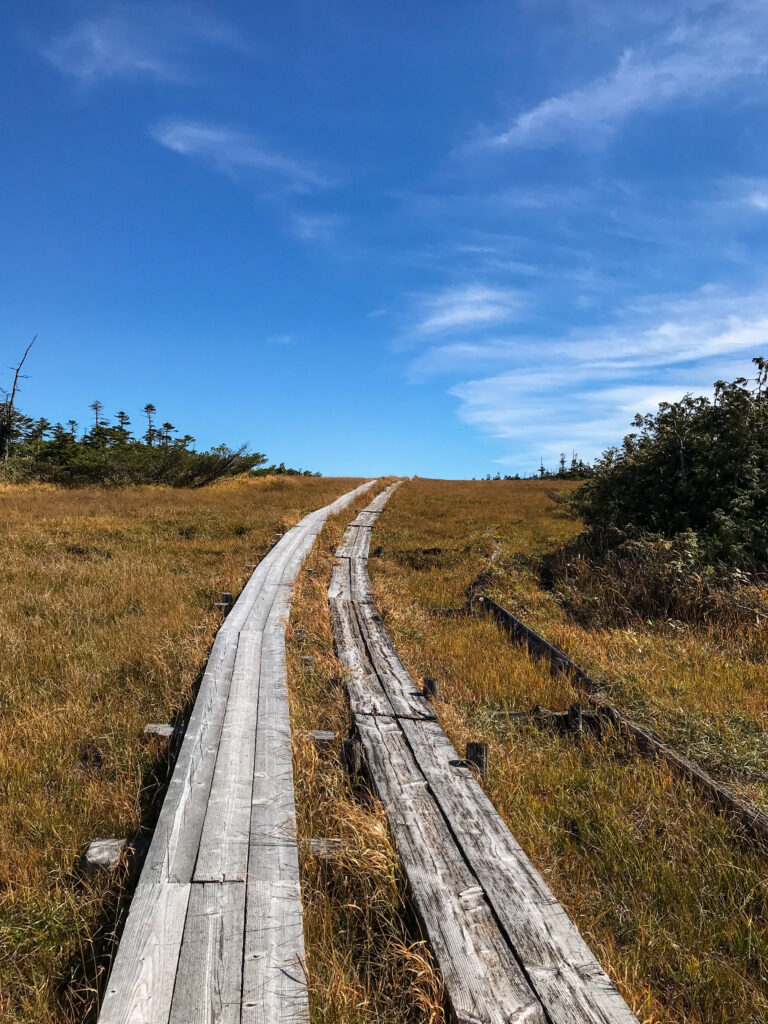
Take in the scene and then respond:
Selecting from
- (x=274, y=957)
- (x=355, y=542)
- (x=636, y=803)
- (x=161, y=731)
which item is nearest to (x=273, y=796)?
(x=274, y=957)

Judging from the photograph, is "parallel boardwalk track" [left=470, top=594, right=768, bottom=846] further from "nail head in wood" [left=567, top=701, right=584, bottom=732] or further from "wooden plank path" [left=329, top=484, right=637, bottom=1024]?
"wooden plank path" [left=329, top=484, right=637, bottom=1024]

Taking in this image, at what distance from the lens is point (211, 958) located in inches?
84.7

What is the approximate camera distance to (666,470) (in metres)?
11.6

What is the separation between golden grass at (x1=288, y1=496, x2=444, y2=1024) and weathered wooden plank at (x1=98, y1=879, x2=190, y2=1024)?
1.75 ft

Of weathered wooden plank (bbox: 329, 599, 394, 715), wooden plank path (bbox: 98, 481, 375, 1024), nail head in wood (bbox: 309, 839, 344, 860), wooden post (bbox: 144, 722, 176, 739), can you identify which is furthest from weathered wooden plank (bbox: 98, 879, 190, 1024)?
weathered wooden plank (bbox: 329, 599, 394, 715)

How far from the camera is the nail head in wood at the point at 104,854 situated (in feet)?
9.34

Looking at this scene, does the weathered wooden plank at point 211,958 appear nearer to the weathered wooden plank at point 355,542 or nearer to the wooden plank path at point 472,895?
the wooden plank path at point 472,895

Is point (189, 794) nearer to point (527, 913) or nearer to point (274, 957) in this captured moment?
point (274, 957)

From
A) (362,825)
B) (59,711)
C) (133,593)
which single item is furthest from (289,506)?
(362,825)

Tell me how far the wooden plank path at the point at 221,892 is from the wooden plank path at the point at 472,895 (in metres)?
0.56

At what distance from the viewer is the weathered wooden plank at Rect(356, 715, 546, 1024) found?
196 cm

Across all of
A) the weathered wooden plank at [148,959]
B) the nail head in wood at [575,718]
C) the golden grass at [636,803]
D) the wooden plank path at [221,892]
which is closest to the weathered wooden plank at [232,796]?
the wooden plank path at [221,892]

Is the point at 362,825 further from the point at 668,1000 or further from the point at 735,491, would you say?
the point at 735,491

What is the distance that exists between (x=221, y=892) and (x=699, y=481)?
1108 centimetres
